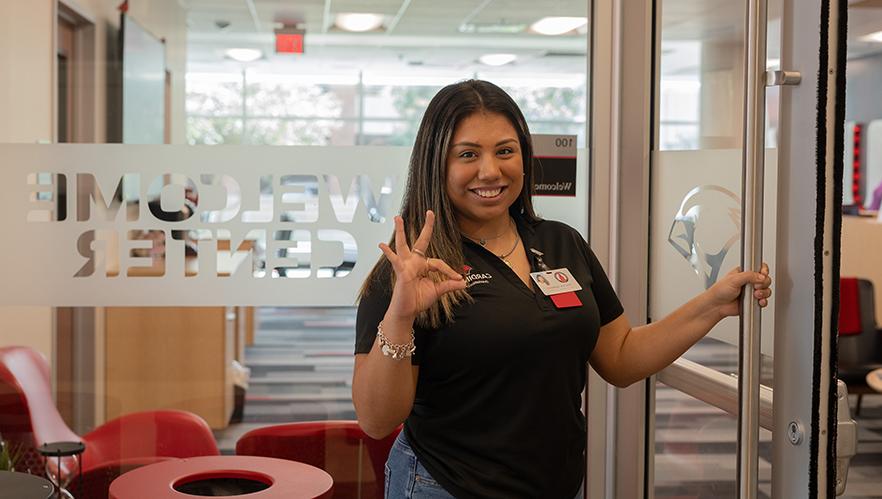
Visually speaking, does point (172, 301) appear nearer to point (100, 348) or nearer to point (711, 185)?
point (100, 348)

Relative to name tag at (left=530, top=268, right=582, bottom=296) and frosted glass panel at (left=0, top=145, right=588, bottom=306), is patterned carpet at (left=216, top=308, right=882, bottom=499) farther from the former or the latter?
name tag at (left=530, top=268, right=582, bottom=296)

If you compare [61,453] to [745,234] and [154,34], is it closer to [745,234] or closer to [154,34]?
[154,34]

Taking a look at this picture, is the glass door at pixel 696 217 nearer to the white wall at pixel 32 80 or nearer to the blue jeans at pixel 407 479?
the blue jeans at pixel 407 479

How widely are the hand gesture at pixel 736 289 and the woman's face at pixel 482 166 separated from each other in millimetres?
479

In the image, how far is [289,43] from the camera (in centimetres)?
289

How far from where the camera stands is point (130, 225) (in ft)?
9.07

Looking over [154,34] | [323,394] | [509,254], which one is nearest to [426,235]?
[509,254]

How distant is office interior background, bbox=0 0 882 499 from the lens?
273 cm

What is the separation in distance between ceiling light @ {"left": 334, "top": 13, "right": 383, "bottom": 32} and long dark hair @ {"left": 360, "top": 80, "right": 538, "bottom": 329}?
960mm

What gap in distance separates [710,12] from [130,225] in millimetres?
1757

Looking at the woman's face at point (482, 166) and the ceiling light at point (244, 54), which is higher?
the ceiling light at point (244, 54)

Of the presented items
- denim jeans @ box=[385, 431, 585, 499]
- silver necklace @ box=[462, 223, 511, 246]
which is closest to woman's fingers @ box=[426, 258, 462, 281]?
silver necklace @ box=[462, 223, 511, 246]

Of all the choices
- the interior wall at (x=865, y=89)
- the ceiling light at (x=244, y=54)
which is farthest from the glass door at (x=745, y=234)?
the interior wall at (x=865, y=89)

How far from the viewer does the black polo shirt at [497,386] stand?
1.92 metres
